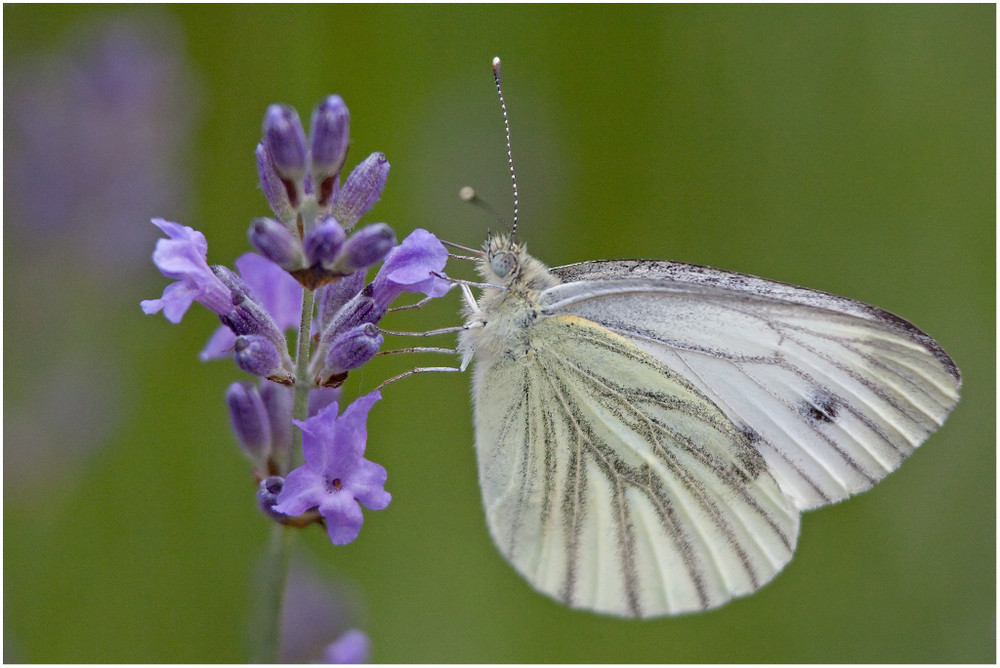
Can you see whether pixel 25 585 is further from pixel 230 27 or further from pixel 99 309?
pixel 230 27

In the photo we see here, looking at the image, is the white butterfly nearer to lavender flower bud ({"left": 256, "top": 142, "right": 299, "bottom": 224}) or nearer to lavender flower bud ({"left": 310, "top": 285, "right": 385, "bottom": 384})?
lavender flower bud ({"left": 310, "top": 285, "right": 385, "bottom": 384})

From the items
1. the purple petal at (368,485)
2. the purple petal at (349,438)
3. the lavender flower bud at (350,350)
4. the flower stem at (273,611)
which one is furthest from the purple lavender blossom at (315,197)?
the flower stem at (273,611)

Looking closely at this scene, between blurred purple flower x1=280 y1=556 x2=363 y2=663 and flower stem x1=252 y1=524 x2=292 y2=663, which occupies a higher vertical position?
blurred purple flower x1=280 y1=556 x2=363 y2=663

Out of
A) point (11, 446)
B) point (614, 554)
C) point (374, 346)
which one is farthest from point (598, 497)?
point (11, 446)

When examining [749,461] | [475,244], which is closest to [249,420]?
[749,461]

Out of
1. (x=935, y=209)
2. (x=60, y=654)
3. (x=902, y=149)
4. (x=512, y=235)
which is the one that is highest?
(x=902, y=149)

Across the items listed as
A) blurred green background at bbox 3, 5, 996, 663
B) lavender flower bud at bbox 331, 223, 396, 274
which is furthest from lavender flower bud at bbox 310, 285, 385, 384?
blurred green background at bbox 3, 5, 996, 663
